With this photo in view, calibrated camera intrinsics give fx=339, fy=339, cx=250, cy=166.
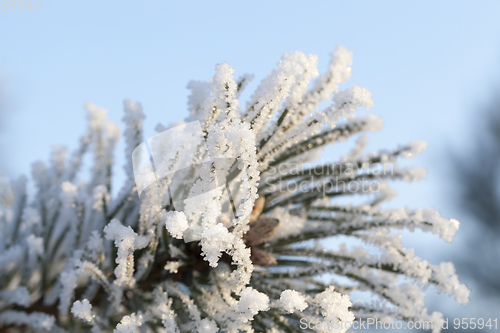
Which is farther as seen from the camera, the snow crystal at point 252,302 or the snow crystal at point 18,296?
the snow crystal at point 18,296

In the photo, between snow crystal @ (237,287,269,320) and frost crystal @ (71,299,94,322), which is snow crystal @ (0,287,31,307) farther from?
snow crystal @ (237,287,269,320)

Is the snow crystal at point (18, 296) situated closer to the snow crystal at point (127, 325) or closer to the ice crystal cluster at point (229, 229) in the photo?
the ice crystal cluster at point (229, 229)

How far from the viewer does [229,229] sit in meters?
0.45

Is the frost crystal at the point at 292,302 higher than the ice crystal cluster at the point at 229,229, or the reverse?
the ice crystal cluster at the point at 229,229

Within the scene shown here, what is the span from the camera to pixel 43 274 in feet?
2.00

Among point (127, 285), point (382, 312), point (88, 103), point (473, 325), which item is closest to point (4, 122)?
Result: point (88, 103)

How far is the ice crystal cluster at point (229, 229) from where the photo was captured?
1.31ft

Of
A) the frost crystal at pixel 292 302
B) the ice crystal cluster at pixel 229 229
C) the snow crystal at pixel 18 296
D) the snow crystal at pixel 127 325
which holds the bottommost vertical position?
the snow crystal at pixel 127 325

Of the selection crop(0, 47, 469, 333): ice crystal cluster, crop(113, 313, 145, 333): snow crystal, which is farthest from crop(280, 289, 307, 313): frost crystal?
crop(113, 313, 145, 333): snow crystal

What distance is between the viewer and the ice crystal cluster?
40 cm

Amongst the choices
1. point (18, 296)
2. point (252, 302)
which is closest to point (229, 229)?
point (252, 302)

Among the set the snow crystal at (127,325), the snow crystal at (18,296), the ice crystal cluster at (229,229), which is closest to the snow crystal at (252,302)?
the ice crystal cluster at (229,229)

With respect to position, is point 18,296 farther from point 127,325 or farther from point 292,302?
point 292,302

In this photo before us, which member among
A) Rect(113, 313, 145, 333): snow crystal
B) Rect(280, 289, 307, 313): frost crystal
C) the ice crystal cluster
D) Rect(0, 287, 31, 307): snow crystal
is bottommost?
Rect(113, 313, 145, 333): snow crystal
